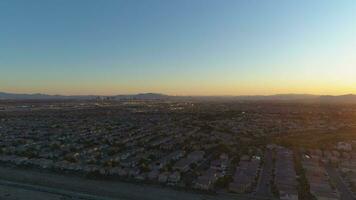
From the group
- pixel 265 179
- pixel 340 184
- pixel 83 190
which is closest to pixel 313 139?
pixel 340 184

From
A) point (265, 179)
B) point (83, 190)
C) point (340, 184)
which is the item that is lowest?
point (340, 184)

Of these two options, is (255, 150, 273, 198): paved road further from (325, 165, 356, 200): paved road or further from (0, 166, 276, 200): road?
(325, 165, 356, 200): paved road

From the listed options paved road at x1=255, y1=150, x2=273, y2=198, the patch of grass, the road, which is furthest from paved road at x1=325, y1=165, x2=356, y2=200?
the patch of grass

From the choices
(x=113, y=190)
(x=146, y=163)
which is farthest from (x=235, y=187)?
(x=146, y=163)

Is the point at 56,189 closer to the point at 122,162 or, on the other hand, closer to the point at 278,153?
the point at 122,162

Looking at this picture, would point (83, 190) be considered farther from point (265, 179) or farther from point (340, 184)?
point (340, 184)
